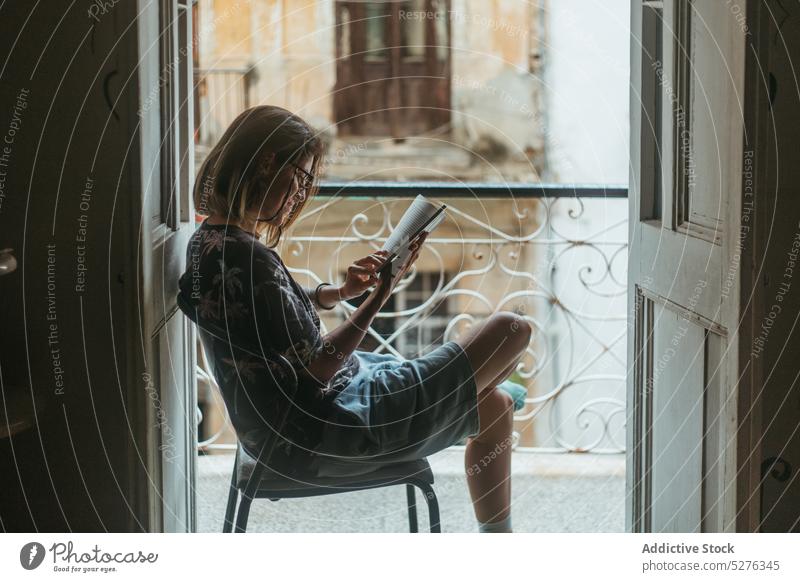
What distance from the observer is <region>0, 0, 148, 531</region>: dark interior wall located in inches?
35.6

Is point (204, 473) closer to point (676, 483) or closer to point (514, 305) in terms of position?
point (514, 305)

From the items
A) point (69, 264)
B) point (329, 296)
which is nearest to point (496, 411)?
point (329, 296)

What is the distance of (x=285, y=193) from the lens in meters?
0.95

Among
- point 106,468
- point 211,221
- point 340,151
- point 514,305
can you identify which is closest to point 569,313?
point 514,305

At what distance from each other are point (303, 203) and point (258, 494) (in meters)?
0.32

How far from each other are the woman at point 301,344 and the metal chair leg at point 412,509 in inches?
2.0

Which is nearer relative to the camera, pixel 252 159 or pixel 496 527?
pixel 252 159

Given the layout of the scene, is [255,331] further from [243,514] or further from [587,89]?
[587,89]

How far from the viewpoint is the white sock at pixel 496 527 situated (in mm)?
1050

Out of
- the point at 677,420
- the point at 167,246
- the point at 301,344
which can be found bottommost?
the point at 677,420

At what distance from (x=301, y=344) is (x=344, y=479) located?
160mm

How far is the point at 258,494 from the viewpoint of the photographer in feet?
3.19

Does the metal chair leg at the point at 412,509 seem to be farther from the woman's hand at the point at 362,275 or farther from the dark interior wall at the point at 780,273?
the dark interior wall at the point at 780,273
